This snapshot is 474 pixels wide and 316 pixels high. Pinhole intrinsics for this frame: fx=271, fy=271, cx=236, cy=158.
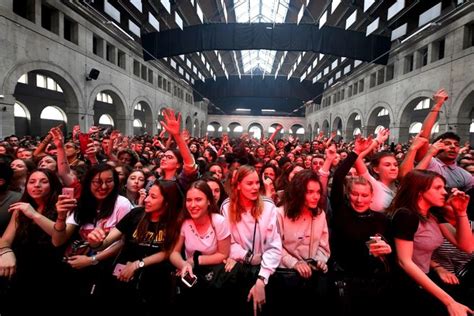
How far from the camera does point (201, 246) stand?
247 centimetres

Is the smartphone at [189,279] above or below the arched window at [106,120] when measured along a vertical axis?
below

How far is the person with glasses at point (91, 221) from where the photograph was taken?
239cm

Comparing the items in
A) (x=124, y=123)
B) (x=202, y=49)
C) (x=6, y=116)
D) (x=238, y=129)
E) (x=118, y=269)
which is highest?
(x=202, y=49)

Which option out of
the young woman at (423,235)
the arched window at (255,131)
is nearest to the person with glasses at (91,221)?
the young woman at (423,235)

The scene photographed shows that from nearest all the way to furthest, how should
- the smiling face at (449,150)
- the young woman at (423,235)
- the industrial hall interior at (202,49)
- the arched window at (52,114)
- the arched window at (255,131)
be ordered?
the young woman at (423,235) < the smiling face at (449,150) < the industrial hall interior at (202,49) < the arched window at (52,114) < the arched window at (255,131)

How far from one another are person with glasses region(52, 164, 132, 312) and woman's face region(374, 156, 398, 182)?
3.07m

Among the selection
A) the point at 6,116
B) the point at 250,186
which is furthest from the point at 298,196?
the point at 6,116

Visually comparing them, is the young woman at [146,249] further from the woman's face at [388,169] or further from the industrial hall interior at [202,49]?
the industrial hall interior at [202,49]

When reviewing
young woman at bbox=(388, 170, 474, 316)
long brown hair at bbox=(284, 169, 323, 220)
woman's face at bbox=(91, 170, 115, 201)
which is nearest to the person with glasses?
woman's face at bbox=(91, 170, 115, 201)

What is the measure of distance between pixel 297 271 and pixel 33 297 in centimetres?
242

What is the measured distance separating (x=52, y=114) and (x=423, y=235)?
2039 centimetres

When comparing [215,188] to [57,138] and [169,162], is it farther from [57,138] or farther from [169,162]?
[57,138]

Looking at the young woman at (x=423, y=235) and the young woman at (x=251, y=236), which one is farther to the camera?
the young woman at (x=251, y=236)

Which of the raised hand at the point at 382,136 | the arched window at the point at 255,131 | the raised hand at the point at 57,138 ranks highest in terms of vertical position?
the arched window at the point at 255,131
